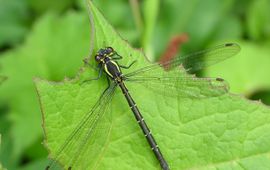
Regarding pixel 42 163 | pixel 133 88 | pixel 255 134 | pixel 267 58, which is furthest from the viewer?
pixel 267 58

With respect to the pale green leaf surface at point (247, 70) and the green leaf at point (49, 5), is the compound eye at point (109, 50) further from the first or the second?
the green leaf at point (49, 5)

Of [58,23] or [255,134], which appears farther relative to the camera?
[58,23]

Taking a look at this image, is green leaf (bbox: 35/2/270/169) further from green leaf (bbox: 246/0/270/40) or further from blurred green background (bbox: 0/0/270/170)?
green leaf (bbox: 246/0/270/40)

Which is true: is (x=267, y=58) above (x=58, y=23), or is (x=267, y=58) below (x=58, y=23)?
below

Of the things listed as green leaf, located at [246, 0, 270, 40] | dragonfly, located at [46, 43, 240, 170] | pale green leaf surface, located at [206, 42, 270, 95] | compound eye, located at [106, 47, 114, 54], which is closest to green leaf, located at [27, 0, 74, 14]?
pale green leaf surface, located at [206, 42, 270, 95]

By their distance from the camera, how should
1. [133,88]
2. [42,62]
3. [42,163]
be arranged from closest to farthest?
1. [133,88]
2. [42,163]
3. [42,62]

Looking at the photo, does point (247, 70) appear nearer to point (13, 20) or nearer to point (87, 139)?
point (87, 139)

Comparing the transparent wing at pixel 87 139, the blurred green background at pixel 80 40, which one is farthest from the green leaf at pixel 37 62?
the transparent wing at pixel 87 139

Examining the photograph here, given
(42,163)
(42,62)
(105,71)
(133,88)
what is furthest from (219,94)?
(42,62)

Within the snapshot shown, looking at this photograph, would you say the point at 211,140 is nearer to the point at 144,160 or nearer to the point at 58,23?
the point at 144,160
